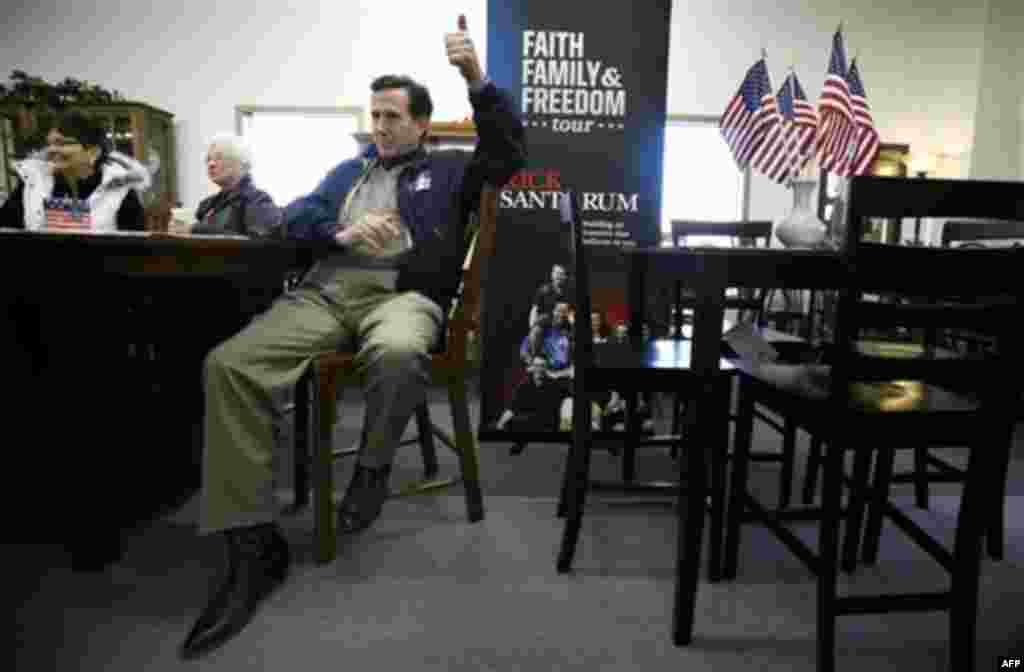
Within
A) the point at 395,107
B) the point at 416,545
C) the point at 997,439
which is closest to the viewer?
the point at 997,439

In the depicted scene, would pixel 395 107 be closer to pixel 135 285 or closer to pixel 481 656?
pixel 135 285

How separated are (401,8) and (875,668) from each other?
5248 millimetres

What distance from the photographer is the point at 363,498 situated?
1.69m

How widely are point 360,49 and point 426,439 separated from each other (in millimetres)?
4050

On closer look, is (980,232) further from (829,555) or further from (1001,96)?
(1001,96)

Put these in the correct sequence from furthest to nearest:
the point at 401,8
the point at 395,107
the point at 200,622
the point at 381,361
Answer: the point at 401,8
the point at 395,107
the point at 381,361
the point at 200,622

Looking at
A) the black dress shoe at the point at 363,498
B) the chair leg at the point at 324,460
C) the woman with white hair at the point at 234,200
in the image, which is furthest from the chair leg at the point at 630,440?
the woman with white hair at the point at 234,200

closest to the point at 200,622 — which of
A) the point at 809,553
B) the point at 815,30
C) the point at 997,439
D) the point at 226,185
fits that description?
the point at 809,553

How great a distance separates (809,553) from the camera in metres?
1.19

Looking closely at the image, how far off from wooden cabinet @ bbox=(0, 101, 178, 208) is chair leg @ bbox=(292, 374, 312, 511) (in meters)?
3.74

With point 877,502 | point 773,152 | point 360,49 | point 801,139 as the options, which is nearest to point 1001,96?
point 801,139

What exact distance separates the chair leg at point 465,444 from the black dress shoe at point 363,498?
229 mm

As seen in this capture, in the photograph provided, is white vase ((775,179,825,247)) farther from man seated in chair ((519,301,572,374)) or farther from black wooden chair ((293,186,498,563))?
man seated in chair ((519,301,572,374))

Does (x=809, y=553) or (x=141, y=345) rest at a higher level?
(x=141, y=345)
